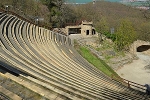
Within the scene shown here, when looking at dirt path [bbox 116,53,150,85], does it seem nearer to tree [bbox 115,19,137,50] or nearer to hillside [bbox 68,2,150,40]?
tree [bbox 115,19,137,50]

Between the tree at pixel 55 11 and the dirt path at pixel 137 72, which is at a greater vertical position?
the tree at pixel 55 11

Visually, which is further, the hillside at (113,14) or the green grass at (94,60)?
the hillside at (113,14)

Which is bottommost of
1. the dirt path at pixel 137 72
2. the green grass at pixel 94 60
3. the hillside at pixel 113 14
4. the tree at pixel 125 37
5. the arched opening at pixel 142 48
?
the dirt path at pixel 137 72

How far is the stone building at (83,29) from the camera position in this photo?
122 feet

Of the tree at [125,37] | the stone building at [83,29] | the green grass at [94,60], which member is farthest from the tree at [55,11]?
the green grass at [94,60]

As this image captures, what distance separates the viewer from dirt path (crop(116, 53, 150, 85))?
24.2 meters

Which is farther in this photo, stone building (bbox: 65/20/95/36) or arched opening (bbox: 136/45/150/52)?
arched opening (bbox: 136/45/150/52)

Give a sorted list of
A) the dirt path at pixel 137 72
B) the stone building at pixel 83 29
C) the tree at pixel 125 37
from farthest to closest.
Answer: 1. the stone building at pixel 83 29
2. the tree at pixel 125 37
3. the dirt path at pixel 137 72

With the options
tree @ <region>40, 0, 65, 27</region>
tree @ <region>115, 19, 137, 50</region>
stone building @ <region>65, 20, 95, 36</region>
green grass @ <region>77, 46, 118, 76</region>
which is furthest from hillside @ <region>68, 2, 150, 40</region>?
green grass @ <region>77, 46, 118, 76</region>

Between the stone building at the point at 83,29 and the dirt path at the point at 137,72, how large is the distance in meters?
9.43

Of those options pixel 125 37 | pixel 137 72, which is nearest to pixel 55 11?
pixel 125 37

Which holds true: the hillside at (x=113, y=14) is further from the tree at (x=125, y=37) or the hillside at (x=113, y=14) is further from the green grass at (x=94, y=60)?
the green grass at (x=94, y=60)

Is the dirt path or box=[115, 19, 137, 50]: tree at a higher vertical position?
box=[115, 19, 137, 50]: tree

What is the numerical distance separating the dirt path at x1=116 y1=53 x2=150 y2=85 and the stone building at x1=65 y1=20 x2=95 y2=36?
30.9 feet
